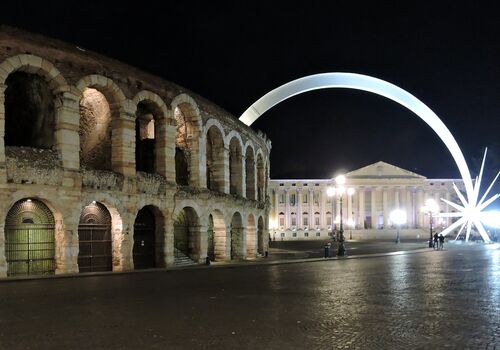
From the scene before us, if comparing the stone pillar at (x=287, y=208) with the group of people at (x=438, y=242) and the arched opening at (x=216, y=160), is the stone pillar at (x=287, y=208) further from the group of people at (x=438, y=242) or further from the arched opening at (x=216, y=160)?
the arched opening at (x=216, y=160)

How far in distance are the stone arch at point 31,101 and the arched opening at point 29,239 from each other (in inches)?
113

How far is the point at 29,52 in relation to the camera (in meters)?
25.3

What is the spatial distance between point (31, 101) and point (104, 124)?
13.3 feet

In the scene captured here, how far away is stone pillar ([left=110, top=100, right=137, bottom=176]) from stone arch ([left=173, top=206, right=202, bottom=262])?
5836mm

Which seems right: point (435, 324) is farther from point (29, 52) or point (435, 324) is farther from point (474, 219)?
point (474, 219)

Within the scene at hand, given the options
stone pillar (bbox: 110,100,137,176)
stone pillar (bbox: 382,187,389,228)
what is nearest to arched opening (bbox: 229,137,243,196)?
stone pillar (bbox: 110,100,137,176)

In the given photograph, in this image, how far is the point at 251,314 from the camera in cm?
1377

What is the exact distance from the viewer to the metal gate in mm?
31653

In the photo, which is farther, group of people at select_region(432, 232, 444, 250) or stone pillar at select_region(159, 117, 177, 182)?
group of people at select_region(432, 232, 444, 250)

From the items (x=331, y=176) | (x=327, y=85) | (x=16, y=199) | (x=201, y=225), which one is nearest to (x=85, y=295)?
(x=16, y=199)

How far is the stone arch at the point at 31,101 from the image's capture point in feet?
82.6

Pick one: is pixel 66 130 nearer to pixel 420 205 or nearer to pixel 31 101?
pixel 31 101

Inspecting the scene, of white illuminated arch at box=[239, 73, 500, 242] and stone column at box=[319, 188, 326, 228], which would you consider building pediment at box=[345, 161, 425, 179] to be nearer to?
stone column at box=[319, 188, 326, 228]

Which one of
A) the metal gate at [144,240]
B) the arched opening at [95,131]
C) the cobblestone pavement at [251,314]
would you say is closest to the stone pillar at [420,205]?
the metal gate at [144,240]
